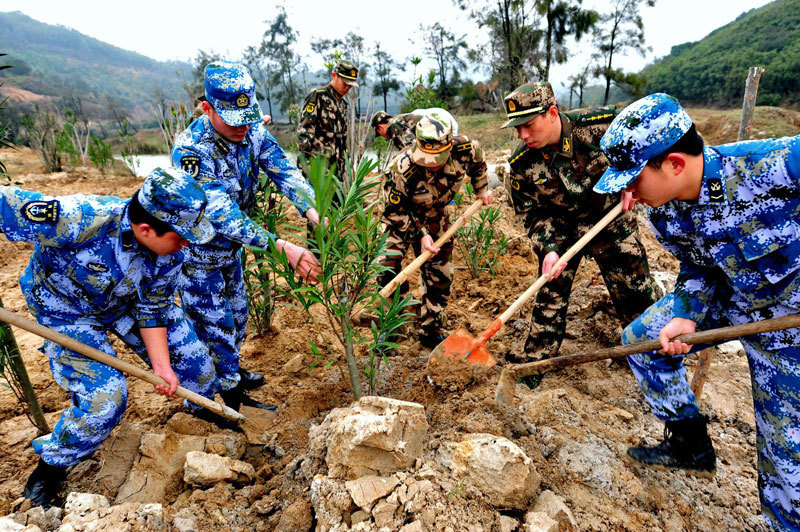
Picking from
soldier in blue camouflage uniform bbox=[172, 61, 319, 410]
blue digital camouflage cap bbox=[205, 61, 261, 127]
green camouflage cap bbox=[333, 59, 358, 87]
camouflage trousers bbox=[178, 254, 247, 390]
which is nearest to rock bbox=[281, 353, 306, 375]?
soldier in blue camouflage uniform bbox=[172, 61, 319, 410]

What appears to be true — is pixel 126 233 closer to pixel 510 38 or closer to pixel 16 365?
pixel 16 365

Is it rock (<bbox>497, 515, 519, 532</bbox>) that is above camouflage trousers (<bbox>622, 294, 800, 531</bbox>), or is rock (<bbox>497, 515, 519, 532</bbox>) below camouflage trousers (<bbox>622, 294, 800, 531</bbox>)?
below

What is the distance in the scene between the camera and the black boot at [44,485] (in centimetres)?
195

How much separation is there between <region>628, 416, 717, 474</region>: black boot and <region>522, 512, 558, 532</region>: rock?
0.64 meters

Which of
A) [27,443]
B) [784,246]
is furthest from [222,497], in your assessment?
[784,246]

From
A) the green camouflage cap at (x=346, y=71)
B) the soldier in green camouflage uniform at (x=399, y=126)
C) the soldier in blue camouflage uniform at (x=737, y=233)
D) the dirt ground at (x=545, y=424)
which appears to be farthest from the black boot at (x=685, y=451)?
the green camouflage cap at (x=346, y=71)

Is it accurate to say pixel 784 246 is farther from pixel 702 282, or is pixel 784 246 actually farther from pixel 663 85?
pixel 663 85

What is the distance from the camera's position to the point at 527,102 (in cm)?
249

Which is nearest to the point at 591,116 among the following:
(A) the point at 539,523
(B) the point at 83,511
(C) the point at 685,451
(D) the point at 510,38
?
(C) the point at 685,451

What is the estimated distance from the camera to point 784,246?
1.53 m

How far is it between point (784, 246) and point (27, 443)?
3752 mm

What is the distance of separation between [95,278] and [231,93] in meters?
1.16

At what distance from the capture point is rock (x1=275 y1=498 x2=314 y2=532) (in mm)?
1670

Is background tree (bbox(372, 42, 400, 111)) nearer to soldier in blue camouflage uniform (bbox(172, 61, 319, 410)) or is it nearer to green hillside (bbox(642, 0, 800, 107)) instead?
green hillside (bbox(642, 0, 800, 107))
